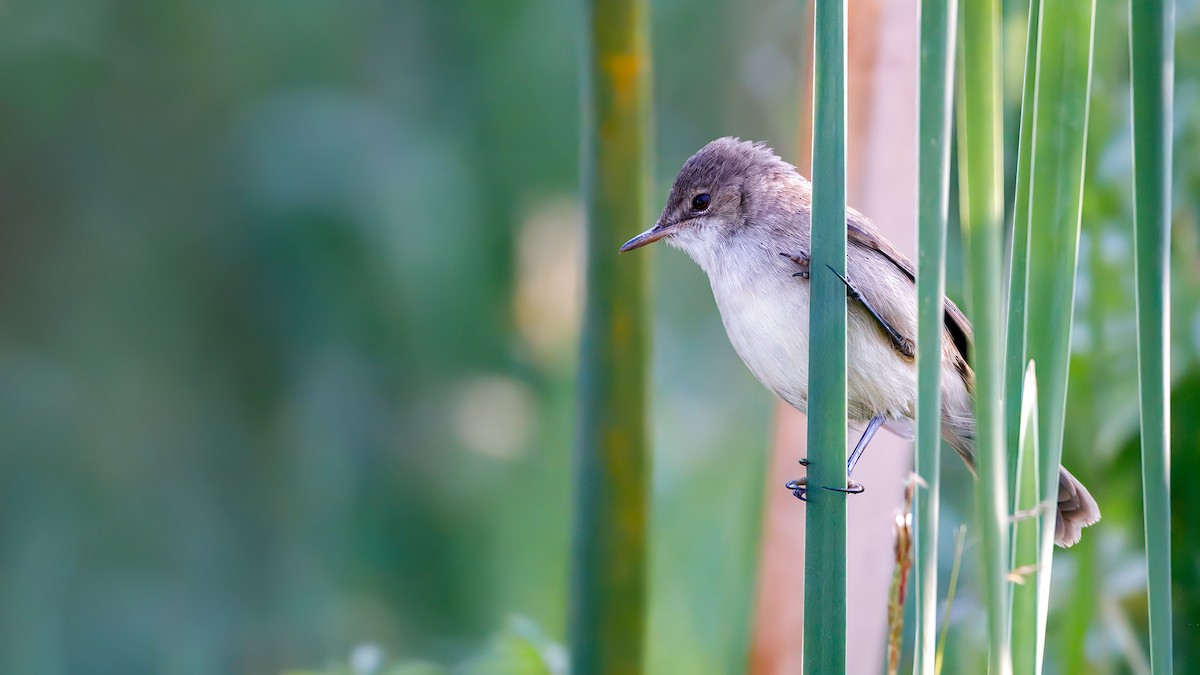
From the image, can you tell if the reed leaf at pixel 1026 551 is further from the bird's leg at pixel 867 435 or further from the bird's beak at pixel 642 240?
the bird's beak at pixel 642 240

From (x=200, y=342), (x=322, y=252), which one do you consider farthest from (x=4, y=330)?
(x=322, y=252)

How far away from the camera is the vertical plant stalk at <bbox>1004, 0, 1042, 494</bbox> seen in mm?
579

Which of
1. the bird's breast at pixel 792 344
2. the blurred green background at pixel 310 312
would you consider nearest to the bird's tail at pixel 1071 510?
the bird's breast at pixel 792 344

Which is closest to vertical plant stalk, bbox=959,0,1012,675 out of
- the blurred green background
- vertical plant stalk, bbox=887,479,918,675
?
vertical plant stalk, bbox=887,479,918,675

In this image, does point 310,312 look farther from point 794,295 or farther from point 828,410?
point 828,410

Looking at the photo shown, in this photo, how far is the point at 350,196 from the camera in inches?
85.2

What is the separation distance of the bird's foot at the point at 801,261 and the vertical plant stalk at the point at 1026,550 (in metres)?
0.25

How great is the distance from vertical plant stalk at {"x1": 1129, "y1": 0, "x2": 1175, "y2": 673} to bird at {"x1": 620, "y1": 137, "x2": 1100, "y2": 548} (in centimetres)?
21

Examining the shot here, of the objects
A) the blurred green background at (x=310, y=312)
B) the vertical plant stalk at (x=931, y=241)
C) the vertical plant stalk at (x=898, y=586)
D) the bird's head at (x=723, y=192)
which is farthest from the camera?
the blurred green background at (x=310, y=312)

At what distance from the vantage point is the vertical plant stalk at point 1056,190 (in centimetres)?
55

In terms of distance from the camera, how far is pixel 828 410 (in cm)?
55

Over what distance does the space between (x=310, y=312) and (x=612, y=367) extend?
148 cm

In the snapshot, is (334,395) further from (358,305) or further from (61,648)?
(61,648)

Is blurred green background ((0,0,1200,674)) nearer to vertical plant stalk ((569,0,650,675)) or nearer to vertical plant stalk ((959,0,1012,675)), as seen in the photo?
vertical plant stalk ((569,0,650,675))
